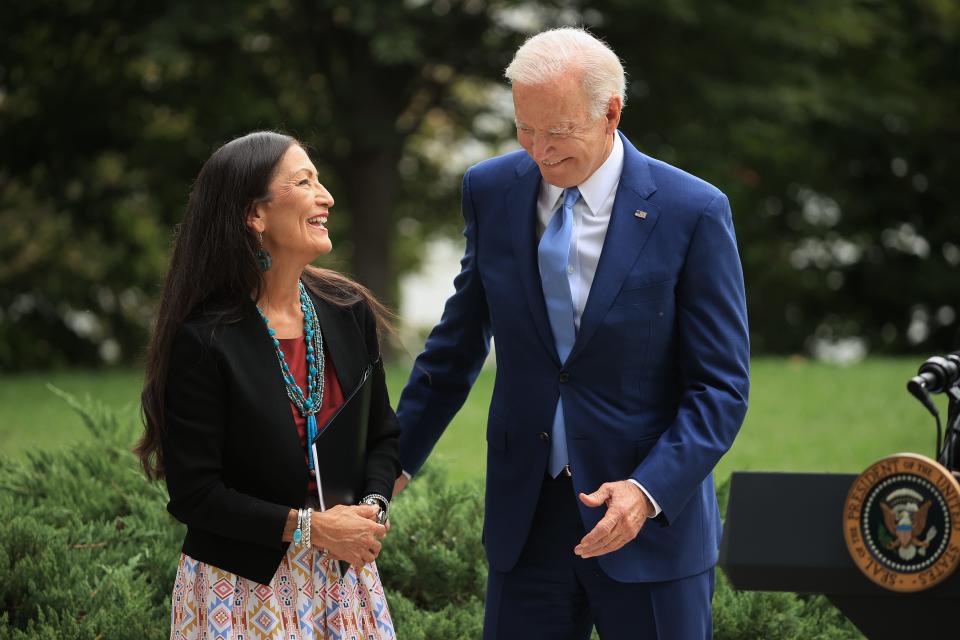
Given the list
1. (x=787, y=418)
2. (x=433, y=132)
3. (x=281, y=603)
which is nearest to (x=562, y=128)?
(x=281, y=603)

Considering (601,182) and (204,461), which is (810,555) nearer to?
(601,182)

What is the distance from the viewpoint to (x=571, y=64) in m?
3.13

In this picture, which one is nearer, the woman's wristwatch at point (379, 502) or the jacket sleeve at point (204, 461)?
the jacket sleeve at point (204, 461)

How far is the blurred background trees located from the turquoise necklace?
1161 cm

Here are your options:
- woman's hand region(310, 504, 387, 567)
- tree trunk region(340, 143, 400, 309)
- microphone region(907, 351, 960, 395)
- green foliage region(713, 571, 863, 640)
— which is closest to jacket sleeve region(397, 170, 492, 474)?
woman's hand region(310, 504, 387, 567)

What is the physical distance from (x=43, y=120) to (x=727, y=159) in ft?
30.2

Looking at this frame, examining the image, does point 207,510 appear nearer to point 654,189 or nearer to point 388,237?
point 654,189

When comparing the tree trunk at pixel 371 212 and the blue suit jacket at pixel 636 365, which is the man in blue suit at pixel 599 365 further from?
the tree trunk at pixel 371 212

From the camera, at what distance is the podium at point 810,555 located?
2.74 metres

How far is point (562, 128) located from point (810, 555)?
113cm

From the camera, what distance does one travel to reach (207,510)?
10.0 feet

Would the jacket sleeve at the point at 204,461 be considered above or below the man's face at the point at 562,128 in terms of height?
below

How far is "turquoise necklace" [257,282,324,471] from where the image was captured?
3.21m

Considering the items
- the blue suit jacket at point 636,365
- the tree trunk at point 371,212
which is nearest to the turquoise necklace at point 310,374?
the blue suit jacket at point 636,365
